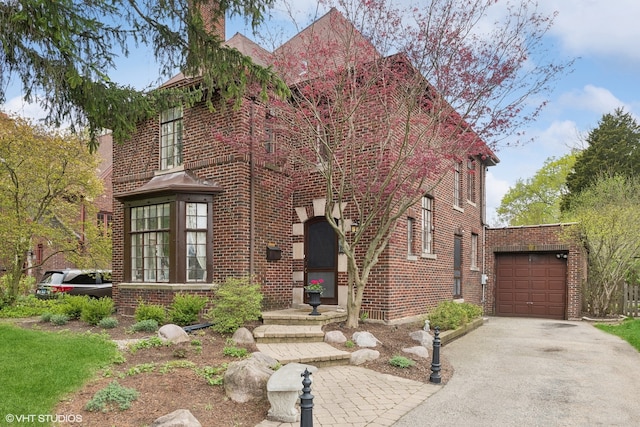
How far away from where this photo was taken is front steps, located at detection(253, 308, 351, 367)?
24.5 ft

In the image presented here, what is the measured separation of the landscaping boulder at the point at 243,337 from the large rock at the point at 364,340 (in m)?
1.91

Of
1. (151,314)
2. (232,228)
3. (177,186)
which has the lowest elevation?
(151,314)

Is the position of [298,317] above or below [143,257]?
below

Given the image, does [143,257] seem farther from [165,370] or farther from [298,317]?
[165,370]

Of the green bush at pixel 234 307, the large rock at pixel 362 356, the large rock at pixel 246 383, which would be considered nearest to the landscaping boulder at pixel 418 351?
the large rock at pixel 362 356

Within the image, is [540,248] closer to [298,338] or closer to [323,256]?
[323,256]

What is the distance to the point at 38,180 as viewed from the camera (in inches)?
595

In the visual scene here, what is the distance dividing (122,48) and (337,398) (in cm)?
629

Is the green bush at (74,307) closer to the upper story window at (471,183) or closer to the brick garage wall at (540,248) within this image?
the upper story window at (471,183)

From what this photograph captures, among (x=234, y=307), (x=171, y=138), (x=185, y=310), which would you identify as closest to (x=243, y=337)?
(x=234, y=307)

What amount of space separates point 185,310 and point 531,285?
44.6 feet

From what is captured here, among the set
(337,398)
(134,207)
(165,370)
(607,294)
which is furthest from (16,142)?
(607,294)

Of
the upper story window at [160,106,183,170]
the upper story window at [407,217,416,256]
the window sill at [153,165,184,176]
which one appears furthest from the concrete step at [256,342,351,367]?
the upper story window at [160,106,183,170]

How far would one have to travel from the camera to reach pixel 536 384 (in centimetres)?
702
